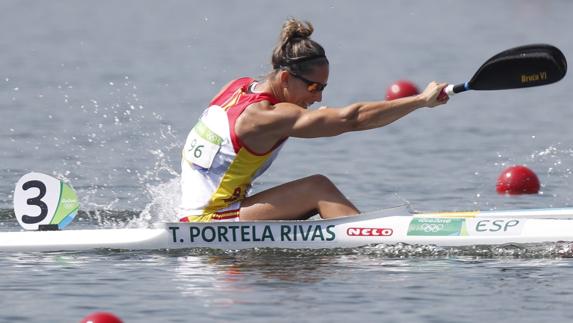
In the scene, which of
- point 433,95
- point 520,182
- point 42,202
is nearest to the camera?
point 433,95

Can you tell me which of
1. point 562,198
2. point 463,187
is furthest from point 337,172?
point 562,198

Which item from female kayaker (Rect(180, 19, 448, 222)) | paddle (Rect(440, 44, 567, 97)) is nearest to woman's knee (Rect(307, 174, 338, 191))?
female kayaker (Rect(180, 19, 448, 222))

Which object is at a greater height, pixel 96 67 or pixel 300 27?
pixel 96 67

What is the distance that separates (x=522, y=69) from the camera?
10.7 meters

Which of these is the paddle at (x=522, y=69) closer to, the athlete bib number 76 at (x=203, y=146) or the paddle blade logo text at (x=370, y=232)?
the paddle blade logo text at (x=370, y=232)

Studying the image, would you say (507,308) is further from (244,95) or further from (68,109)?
(68,109)

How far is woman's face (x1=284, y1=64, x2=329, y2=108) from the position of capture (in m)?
10.5

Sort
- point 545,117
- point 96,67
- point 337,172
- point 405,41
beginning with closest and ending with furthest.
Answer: point 337,172 < point 545,117 < point 96,67 < point 405,41

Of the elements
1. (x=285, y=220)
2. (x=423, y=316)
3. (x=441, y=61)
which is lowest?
(x=423, y=316)

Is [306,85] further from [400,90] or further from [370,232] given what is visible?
[400,90]

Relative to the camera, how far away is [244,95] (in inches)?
420

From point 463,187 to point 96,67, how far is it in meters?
10.7

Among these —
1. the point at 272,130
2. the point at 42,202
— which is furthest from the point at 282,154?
the point at 272,130

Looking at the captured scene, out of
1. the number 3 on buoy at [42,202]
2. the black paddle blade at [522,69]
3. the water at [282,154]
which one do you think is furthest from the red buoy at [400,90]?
the number 3 on buoy at [42,202]
